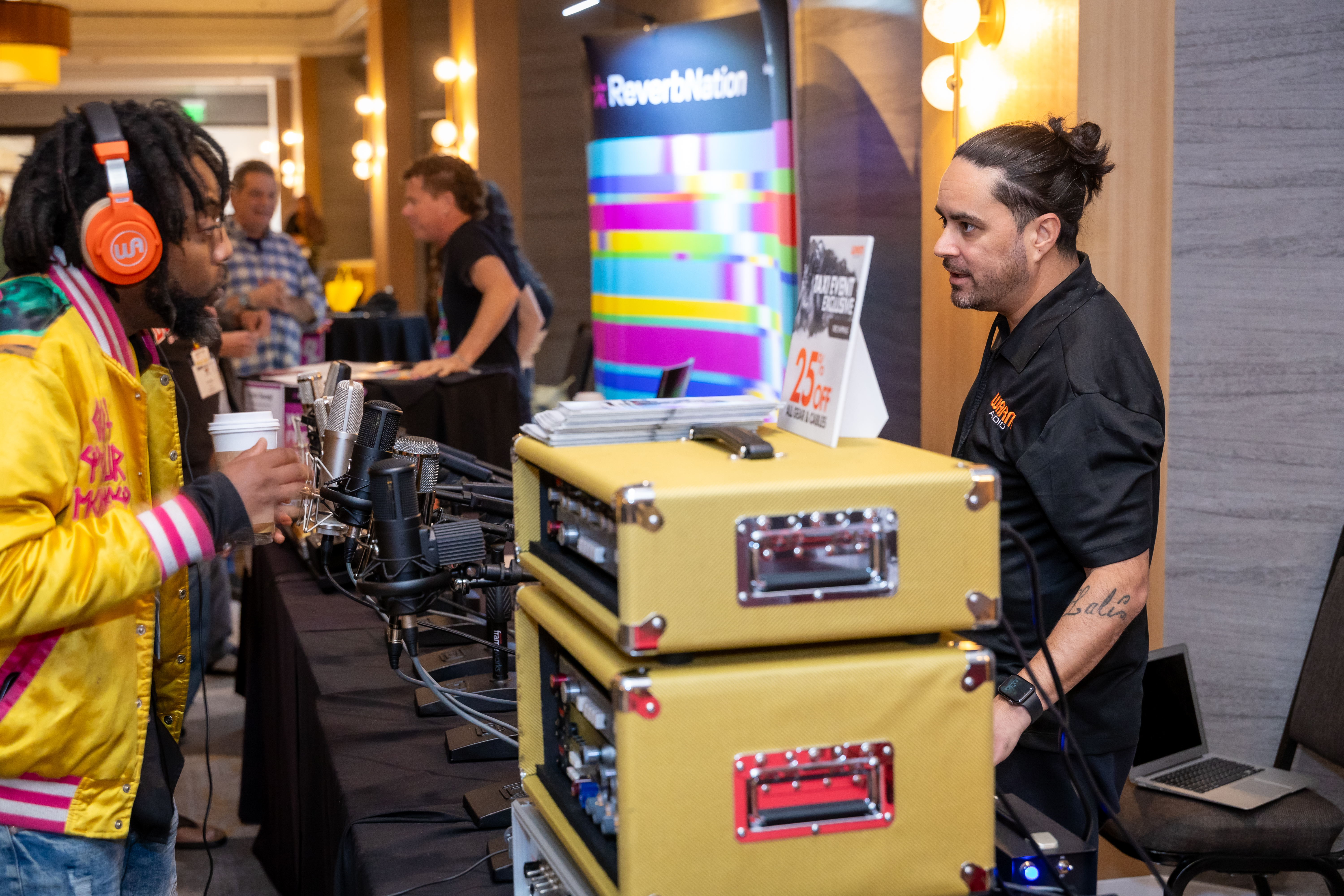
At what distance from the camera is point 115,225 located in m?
1.25

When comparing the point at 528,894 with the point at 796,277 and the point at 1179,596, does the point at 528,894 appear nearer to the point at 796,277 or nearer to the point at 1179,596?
the point at 1179,596

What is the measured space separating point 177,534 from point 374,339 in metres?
5.97

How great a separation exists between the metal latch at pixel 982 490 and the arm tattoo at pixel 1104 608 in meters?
0.49

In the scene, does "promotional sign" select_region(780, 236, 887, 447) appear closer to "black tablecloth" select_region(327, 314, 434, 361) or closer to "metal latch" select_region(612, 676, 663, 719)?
"metal latch" select_region(612, 676, 663, 719)

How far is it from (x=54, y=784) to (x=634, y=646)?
770 mm

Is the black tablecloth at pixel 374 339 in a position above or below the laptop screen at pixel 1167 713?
above

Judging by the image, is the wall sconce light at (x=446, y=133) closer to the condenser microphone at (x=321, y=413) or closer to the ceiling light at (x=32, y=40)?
the ceiling light at (x=32, y=40)

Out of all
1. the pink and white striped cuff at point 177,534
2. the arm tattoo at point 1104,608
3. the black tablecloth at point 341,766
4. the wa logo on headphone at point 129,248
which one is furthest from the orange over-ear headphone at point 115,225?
the arm tattoo at point 1104,608

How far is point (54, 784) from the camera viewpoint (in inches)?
47.3

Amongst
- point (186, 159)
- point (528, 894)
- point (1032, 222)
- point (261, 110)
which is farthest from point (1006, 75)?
point (261, 110)

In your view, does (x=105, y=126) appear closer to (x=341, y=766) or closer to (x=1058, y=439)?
(x=341, y=766)

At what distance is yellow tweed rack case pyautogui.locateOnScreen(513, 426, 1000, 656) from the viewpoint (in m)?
0.79

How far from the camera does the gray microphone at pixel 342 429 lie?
1.57m

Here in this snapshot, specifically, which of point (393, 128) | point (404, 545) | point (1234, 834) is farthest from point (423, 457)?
point (393, 128)
